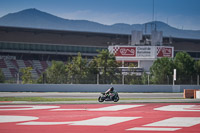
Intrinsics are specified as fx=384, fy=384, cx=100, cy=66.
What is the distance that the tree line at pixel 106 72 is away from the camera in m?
41.6

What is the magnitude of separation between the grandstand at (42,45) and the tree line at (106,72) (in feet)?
52.3

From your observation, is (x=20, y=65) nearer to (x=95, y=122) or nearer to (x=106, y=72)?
(x=106, y=72)

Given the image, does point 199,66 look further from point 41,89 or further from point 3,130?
point 3,130

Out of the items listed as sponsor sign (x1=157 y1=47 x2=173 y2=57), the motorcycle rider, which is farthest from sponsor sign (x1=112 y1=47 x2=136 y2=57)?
the motorcycle rider

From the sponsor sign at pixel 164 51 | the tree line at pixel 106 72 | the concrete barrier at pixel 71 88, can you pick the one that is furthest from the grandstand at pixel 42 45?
the concrete barrier at pixel 71 88

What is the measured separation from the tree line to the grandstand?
15928 millimetres

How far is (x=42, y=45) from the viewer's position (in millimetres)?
77188

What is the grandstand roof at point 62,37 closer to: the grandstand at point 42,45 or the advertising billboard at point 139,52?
the grandstand at point 42,45

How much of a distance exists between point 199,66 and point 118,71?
12902 millimetres

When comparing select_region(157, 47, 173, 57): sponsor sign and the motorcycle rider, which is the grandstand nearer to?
select_region(157, 47, 173, 57): sponsor sign

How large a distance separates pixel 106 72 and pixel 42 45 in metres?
27.6

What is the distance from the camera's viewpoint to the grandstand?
74.0m

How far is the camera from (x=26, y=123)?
15.5m

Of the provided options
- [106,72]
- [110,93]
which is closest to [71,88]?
[106,72]
